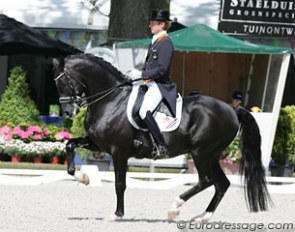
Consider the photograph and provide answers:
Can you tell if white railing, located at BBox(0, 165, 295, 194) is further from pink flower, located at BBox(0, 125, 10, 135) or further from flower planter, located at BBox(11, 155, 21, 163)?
pink flower, located at BBox(0, 125, 10, 135)

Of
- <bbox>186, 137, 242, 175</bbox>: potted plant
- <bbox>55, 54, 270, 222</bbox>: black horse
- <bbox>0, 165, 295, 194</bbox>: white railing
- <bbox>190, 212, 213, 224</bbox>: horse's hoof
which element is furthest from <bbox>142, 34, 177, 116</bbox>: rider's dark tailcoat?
<bbox>186, 137, 242, 175</bbox>: potted plant

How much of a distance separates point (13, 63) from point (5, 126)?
5.78 metres

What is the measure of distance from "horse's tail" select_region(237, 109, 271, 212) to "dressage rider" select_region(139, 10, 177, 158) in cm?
103

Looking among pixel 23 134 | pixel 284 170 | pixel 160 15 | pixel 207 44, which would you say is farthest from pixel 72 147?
pixel 23 134

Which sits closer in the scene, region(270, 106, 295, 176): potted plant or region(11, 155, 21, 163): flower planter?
region(270, 106, 295, 176): potted plant

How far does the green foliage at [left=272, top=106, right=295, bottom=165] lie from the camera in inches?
600

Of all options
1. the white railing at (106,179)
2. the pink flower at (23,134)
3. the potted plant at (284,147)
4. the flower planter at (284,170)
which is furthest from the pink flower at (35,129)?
the flower planter at (284,170)

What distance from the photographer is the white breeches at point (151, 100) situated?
955 centimetres

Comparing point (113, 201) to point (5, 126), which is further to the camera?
point (5, 126)

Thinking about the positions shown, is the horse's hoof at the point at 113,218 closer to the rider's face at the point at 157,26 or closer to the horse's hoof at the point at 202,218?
the horse's hoof at the point at 202,218

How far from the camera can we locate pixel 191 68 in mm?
17891

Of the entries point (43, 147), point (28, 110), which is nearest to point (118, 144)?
point (43, 147)

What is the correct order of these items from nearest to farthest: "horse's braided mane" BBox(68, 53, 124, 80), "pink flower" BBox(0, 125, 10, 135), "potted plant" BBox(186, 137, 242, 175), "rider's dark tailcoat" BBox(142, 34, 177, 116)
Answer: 1. "rider's dark tailcoat" BBox(142, 34, 177, 116)
2. "horse's braided mane" BBox(68, 53, 124, 80)
3. "potted plant" BBox(186, 137, 242, 175)
4. "pink flower" BBox(0, 125, 10, 135)

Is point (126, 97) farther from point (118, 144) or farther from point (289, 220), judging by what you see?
point (289, 220)
